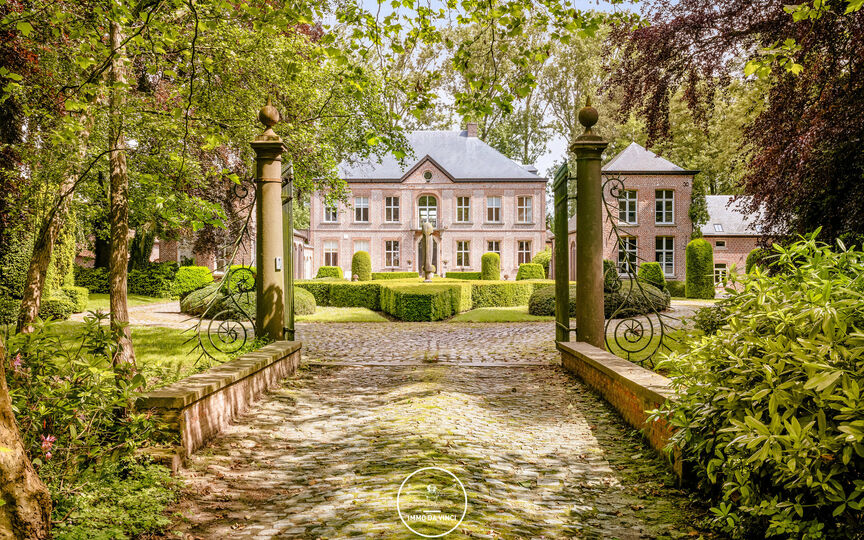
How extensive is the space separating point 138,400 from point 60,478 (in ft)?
2.67

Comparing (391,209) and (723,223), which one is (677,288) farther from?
(391,209)

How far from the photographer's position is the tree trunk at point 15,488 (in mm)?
1964

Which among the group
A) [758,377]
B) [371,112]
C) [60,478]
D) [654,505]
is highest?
[371,112]

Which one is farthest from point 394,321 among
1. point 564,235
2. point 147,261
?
point 147,261

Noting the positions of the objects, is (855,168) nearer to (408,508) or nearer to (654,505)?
(654,505)

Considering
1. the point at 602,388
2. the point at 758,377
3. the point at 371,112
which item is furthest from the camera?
the point at 371,112

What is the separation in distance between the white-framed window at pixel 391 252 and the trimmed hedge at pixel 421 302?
18.2 metres

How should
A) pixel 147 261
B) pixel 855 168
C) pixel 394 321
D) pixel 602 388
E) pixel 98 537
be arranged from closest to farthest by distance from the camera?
pixel 98 537 → pixel 602 388 → pixel 855 168 → pixel 394 321 → pixel 147 261

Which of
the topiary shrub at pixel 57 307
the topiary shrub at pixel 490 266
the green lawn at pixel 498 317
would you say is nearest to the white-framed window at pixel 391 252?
the topiary shrub at pixel 490 266

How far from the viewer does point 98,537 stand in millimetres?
2371

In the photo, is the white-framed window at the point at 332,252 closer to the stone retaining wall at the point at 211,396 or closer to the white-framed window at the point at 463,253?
the white-framed window at the point at 463,253

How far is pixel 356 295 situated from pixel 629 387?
571 inches

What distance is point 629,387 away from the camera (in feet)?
14.3

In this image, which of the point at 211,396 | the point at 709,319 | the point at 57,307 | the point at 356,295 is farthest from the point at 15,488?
the point at 356,295
